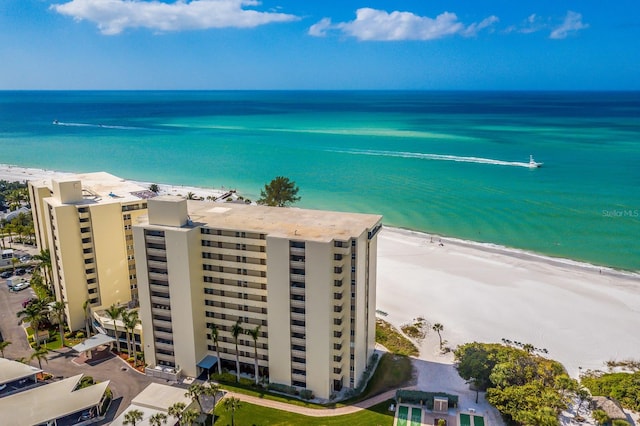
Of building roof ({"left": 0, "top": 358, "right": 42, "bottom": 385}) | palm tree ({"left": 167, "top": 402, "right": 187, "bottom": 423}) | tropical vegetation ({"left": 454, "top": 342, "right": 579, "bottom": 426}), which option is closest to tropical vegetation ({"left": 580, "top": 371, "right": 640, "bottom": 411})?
tropical vegetation ({"left": 454, "top": 342, "right": 579, "bottom": 426})

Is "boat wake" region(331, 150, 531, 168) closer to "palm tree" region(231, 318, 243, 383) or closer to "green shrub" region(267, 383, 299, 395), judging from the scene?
"green shrub" region(267, 383, 299, 395)

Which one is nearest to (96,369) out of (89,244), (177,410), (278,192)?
(89,244)

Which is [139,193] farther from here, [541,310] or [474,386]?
[541,310]

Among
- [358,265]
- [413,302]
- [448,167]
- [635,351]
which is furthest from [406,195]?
[358,265]

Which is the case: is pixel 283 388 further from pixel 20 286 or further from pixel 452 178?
pixel 452 178

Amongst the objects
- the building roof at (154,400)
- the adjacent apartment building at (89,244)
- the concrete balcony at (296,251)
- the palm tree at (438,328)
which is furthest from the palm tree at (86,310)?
the palm tree at (438,328)

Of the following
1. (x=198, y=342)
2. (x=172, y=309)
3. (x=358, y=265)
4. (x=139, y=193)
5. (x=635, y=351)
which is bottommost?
(x=635, y=351)
